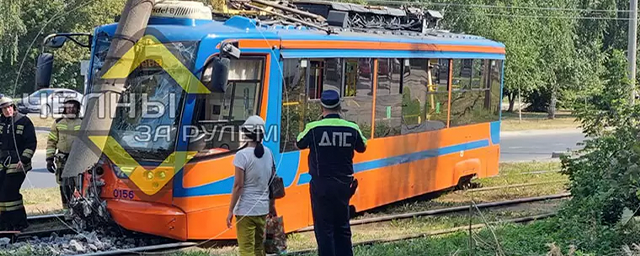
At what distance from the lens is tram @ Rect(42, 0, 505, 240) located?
8.59 metres

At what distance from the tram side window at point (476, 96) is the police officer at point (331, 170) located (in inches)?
280

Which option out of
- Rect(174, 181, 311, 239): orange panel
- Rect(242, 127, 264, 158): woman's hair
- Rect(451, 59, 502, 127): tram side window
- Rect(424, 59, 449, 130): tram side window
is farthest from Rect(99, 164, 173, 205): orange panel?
Rect(451, 59, 502, 127): tram side window

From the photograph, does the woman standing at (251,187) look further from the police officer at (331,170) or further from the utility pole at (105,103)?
the utility pole at (105,103)

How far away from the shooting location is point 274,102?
365 inches

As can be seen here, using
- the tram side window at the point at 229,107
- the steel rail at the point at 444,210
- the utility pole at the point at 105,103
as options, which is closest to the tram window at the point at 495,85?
the steel rail at the point at 444,210

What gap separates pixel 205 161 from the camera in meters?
8.63

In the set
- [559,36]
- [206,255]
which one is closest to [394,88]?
[206,255]

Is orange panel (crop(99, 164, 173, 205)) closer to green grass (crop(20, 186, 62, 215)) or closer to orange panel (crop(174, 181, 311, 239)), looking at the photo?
orange panel (crop(174, 181, 311, 239))

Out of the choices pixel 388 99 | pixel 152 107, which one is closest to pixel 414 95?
pixel 388 99

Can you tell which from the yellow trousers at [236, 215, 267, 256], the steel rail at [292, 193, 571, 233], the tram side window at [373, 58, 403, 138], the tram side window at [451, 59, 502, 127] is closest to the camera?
the yellow trousers at [236, 215, 267, 256]

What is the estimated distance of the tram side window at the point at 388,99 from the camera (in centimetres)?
1147

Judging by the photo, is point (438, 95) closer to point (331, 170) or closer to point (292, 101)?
point (292, 101)

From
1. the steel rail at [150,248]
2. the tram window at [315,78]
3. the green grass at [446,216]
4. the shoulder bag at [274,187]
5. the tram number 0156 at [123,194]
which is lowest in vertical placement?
the green grass at [446,216]

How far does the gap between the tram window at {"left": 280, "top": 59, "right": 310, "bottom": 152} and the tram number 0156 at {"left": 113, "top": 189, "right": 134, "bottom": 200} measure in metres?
1.97
